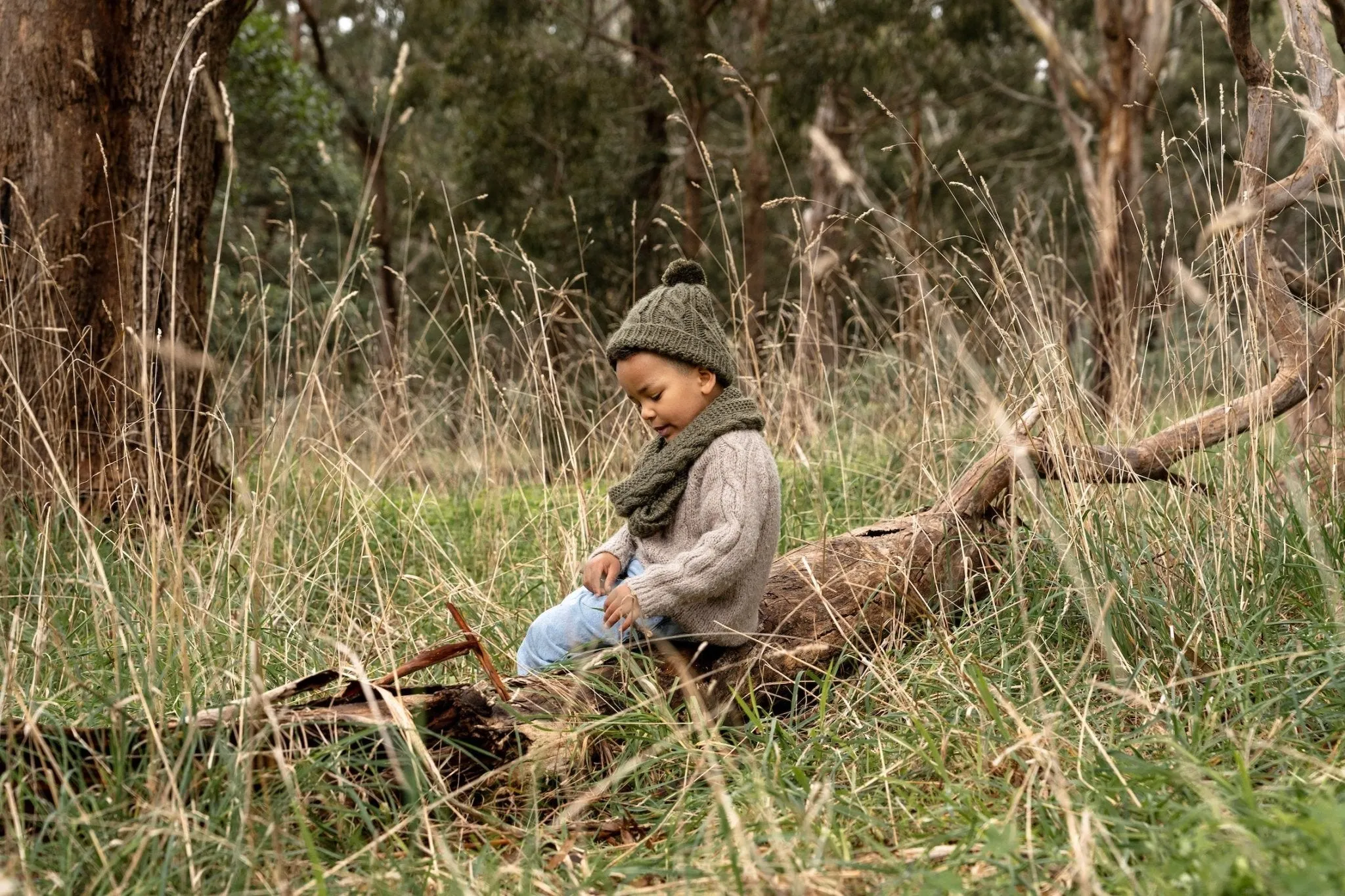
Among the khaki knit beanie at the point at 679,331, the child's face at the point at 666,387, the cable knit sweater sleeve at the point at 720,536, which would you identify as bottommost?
the cable knit sweater sleeve at the point at 720,536

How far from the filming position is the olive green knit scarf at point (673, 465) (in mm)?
2852

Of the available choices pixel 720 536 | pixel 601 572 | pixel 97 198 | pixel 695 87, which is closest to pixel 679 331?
pixel 720 536

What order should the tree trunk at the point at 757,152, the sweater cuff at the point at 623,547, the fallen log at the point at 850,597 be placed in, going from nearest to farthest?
the fallen log at the point at 850,597
the sweater cuff at the point at 623,547
the tree trunk at the point at 757,152

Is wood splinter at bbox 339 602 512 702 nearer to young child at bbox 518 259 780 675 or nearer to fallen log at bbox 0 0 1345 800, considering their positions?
fallen log at bbox 0 0 1345 800

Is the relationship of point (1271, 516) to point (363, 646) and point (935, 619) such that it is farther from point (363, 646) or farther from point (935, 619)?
point (363, 646)

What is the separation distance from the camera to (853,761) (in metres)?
2.43

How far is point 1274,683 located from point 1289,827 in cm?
70

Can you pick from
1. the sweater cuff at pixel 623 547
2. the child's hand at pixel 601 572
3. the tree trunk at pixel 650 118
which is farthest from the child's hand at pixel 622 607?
the tree trunk at pixel 650 118

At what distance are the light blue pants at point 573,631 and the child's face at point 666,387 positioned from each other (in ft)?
1.20

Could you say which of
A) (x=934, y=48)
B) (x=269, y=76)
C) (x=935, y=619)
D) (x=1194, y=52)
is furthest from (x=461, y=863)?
(x=1194, y=52)

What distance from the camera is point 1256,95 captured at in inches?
137

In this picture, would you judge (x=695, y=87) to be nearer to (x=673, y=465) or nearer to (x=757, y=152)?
(x=757, y=152)

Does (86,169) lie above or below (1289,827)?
above

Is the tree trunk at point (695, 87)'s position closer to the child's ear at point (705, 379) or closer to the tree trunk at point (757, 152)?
the tree trunk at point (757, 152)
